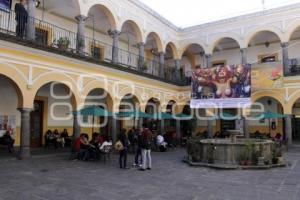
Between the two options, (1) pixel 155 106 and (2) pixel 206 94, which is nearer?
(2) pixel 206 94

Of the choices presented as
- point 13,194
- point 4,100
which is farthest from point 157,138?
point 13,194

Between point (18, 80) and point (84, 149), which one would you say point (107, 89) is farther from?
point (18, 80)

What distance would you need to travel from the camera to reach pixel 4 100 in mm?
15289

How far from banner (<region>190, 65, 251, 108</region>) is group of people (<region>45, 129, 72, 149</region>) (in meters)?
7.86

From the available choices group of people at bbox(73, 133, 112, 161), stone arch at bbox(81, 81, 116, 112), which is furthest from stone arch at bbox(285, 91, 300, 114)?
group of people at bbox(73, 133, 112, 161)

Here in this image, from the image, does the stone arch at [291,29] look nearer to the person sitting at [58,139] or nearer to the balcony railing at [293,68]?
the balcony railing at [293,68]

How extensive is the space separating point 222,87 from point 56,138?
9.81 m

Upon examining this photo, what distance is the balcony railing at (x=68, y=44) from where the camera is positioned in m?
12.5

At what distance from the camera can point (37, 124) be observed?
1695 centimetres

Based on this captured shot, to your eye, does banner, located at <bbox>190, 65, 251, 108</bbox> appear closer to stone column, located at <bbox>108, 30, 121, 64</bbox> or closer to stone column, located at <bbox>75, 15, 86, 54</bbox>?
stone column, located at <bbox>108, 30, 121, 64</bbox>

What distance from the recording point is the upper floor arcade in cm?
1520

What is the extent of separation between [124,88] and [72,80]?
378cm

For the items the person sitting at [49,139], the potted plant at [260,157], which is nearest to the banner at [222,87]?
the potted plant at [260,157]

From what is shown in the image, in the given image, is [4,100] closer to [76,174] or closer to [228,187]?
[76,174]
